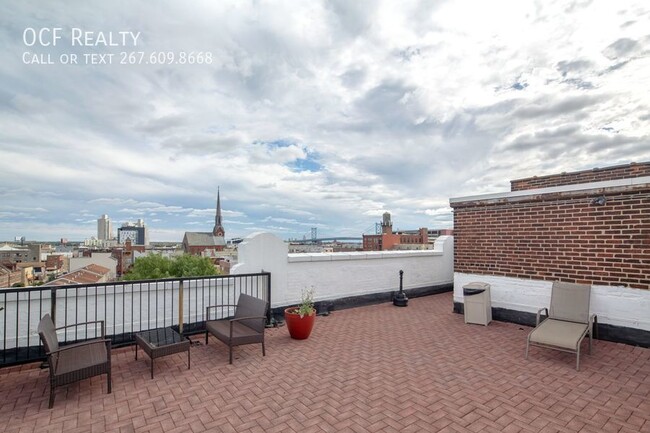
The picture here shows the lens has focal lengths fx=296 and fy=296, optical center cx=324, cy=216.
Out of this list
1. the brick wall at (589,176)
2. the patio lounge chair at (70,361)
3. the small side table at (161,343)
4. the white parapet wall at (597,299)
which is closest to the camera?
the patio lounge chair at (70,361)

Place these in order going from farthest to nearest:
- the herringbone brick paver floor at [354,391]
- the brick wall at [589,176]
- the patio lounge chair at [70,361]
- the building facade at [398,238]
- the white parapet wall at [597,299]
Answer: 1. the building facade at [398,238]
2. the brick wall at [589,176]
3. the white parapet wall at [597,299]
4. the patio lounge chair at [70,361]
5. the herringbone brick paver floor at [354,391]

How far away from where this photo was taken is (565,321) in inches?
215

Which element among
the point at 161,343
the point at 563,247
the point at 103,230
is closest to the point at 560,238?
the point at 563,247

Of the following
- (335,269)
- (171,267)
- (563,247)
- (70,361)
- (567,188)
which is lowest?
(171,267)

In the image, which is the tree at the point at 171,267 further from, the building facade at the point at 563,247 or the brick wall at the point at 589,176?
the brick wall at the point at 589,176

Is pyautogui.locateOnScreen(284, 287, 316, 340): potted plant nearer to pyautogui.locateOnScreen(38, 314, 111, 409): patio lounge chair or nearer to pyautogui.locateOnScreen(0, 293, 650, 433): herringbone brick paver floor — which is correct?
pyautogui.locateOnScreen(0, 293, 650, 433): herringbone brick paver floor

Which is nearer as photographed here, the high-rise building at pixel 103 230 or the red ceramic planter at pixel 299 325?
the red ceramic planter at pixel 299 325

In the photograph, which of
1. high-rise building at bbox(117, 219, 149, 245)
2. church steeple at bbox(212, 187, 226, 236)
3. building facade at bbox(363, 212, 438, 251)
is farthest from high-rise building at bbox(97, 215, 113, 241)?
building facade at bbox(363, 212, 438, 251)

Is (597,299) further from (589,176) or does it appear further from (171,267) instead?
(171,267)

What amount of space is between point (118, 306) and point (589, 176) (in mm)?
13576

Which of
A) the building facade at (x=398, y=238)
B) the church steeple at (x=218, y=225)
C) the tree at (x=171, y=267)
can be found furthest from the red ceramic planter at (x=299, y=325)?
the church steeple at (x=218, y=225)

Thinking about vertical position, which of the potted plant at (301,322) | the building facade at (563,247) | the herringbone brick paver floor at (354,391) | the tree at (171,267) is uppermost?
the building facade at (563,247)

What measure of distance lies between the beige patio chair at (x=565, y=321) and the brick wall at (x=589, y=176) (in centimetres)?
547

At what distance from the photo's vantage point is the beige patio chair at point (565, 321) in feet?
15.3
